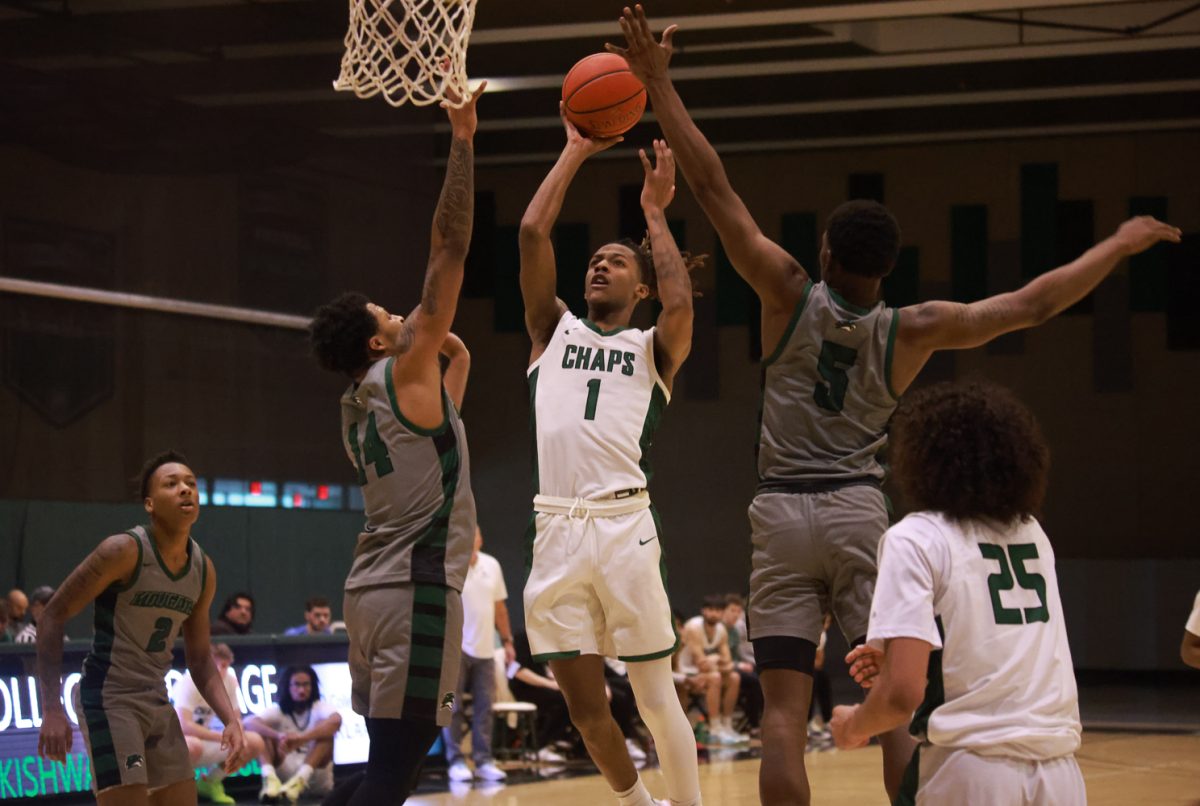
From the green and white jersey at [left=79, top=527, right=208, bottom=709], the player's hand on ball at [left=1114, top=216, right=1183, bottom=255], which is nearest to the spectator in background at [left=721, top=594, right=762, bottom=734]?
the green and white jersey at [left=79, top=527, right=208, bottom=709]

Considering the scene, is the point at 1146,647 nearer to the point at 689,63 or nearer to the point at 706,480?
the point at 706,480

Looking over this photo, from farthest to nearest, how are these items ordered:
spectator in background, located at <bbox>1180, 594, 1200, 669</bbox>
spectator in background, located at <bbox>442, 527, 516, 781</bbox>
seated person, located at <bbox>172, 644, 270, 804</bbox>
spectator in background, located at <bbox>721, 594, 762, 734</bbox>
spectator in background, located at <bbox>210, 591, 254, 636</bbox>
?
spectator in background, located at <bbox>721, 594, 762, 734</bbox> < spectator in background, located at <bbox>210, 591, 254, 636</bbox> < spectator in background, located at <bbox>442, 527, 516, 781</bbox> < seated person, located at <bbox>172, 644, 270, 804</bbox> < spectator in background, located at <bbox>1180, 594, 1200, 669</bbox>

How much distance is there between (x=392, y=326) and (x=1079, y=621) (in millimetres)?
16247

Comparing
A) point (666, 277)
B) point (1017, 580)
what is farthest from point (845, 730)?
point (666, 277)

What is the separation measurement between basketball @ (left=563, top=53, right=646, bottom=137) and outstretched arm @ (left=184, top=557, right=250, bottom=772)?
6.85 feet

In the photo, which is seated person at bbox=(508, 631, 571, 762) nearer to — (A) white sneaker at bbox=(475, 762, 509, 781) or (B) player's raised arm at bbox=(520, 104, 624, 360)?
(A) white sneaker at bbox=(475, 762, 509, 781)

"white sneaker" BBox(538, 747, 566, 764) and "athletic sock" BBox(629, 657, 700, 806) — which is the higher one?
"athletic sock" BBox(629, 657, 700, 806)

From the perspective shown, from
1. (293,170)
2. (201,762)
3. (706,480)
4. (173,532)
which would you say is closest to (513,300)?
(706,480)

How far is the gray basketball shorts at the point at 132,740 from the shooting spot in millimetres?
4984

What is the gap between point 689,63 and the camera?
1692 cm

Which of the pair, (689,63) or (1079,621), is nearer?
(689,63)

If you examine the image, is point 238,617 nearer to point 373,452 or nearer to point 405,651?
point 373,452

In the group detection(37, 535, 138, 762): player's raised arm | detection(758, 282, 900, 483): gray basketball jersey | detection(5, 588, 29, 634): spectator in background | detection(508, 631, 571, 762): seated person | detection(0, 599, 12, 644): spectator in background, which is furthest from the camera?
detection(508, 631, 571, 762): seated person

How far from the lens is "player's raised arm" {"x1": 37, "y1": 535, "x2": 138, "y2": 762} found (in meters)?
5.05
